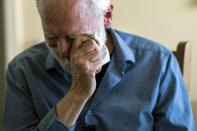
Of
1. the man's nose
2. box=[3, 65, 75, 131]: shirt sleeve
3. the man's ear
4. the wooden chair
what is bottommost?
box=[3, 65, 75, 131]: shirt sleeve

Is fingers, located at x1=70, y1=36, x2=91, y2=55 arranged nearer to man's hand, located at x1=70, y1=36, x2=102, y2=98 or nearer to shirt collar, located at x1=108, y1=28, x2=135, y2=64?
man's hand, located at x1=70, y1=36, x2=102, y2=98

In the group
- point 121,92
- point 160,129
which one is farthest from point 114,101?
point 160,129

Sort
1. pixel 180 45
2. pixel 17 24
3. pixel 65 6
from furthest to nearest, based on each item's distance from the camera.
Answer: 1. pixel 17 24
2. pixel 180 45
3. pixel 65 6

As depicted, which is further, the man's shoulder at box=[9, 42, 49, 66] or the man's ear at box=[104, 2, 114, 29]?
the man's shoulder at box=[9, 42, 49, 66]

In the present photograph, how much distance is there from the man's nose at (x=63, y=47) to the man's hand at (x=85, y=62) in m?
0.02

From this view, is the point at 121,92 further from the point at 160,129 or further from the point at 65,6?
the point at 65,6

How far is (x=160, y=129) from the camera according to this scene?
89 cm

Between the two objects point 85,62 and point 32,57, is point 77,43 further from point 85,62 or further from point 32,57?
point 32,57

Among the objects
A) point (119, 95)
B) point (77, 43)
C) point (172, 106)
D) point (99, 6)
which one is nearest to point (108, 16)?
point (99, 6)

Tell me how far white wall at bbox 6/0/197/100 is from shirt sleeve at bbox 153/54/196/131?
13.0 inches

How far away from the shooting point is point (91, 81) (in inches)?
31.8

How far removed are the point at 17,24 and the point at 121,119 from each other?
790mm

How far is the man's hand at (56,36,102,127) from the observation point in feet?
2.60

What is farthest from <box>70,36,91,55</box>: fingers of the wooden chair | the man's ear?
the wooden chair
